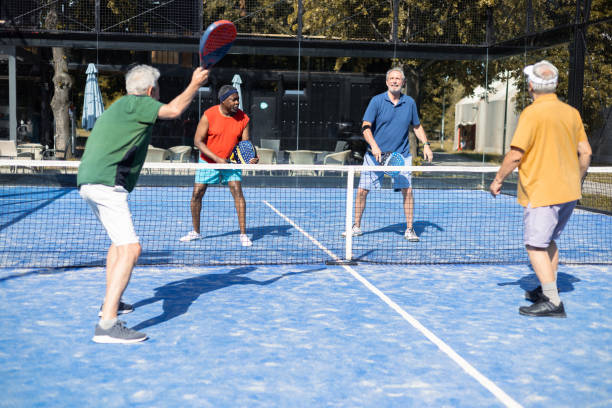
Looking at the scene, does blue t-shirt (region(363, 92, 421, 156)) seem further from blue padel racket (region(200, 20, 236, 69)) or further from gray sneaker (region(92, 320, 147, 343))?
gray sneaker (region(92, 320, 147, 343))

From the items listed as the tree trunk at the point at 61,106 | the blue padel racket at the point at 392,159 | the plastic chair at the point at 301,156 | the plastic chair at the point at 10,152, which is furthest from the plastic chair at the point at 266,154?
the blue padel racket at the point at 392,159

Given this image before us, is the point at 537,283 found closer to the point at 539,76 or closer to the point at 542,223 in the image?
the point at 542,223

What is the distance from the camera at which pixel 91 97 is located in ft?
55.0

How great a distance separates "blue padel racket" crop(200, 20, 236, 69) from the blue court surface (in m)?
1.77

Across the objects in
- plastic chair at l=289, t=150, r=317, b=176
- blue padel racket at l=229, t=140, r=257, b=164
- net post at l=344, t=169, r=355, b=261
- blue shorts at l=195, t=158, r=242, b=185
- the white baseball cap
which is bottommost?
net post at l=344, t=169, r=355, b=261

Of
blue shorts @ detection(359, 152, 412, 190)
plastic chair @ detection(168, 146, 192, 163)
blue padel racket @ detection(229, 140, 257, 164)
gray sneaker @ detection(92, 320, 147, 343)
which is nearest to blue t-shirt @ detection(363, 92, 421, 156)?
blue shorts @ detection(359, 152, 412, 190)

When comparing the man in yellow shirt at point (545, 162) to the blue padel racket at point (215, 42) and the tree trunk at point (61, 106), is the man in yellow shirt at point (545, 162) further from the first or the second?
the tree trunk at point (61, 106)

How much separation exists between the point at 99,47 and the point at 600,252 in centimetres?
1279

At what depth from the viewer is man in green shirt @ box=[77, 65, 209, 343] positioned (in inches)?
160

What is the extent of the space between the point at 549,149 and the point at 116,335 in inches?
119

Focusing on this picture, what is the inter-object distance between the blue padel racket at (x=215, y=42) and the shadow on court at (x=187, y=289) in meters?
1.76

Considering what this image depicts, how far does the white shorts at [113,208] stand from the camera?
13.5 ft

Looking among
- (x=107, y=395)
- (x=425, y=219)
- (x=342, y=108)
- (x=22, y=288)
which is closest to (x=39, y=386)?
(x=107, y=395)

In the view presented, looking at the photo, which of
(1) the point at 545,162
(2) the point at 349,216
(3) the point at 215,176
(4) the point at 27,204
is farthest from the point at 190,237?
(4) the point at 27,204
